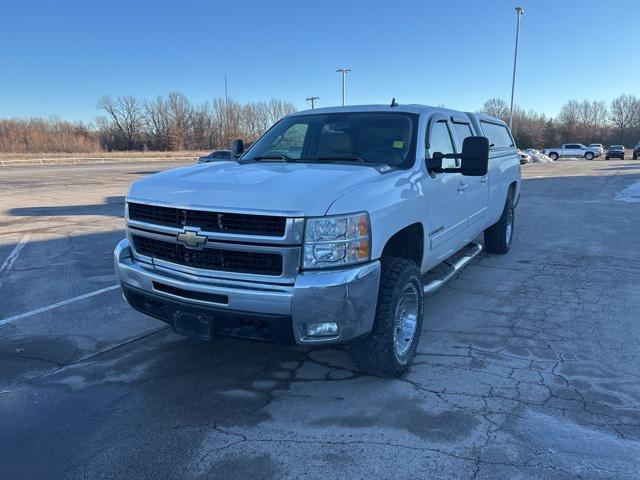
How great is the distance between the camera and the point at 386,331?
3414mm

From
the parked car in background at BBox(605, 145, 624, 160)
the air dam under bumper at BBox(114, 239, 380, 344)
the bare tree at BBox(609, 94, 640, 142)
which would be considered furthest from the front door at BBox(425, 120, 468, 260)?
the bare tree at BBox(609, 94, 640, 142)

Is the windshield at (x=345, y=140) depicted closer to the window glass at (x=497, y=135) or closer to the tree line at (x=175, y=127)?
the window glass at (x=497, y=135)

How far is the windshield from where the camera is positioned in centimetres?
426

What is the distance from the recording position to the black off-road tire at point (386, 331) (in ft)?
11.2

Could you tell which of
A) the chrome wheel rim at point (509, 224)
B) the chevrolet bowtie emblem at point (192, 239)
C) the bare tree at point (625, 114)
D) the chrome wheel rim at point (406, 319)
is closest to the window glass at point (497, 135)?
the chrome wheel rim at point (509, 224)

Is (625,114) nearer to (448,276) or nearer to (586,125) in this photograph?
(586,125)

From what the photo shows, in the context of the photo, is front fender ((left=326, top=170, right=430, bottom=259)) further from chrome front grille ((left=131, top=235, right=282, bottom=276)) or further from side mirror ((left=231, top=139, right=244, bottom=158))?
side mirror ((left=231, top=139, right=244, bottom=158))

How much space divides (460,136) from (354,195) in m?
2.75

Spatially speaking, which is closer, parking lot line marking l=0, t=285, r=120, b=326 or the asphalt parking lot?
the asphalt parking lot

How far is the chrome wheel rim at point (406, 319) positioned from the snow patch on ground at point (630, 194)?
14.0 m

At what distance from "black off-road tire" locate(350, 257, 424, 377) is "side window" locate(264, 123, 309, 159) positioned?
63.2 inches

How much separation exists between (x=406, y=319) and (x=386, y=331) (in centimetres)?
54

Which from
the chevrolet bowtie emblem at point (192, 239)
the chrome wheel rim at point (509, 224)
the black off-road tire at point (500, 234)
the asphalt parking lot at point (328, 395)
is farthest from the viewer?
the chrome wheel rim at point (509, 224)

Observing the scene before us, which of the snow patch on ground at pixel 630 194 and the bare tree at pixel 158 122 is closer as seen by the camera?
the snow patch on ground at pixel 630 194
